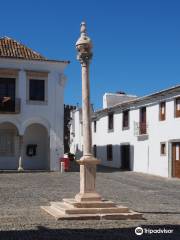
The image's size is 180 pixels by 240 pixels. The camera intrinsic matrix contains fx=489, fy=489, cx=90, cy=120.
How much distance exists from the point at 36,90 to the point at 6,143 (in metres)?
3.70

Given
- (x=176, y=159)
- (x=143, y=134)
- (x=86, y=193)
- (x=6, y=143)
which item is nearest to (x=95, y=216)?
(x=86, y=193)

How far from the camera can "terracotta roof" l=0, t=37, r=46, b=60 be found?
28.4 meters

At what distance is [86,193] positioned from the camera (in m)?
11.3

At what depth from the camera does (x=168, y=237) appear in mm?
8367

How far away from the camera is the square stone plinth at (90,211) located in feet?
33.6

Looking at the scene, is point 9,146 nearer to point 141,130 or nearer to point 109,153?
point 141,130

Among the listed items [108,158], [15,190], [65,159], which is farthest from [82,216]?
[108,158]

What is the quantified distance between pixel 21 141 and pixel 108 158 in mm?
10935

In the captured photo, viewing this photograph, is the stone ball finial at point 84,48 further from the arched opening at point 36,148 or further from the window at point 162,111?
the arched opening at point 36,148

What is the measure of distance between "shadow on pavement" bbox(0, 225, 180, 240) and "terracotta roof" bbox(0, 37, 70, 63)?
2016cm

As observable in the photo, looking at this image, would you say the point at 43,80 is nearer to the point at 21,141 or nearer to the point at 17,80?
the point at 17,80

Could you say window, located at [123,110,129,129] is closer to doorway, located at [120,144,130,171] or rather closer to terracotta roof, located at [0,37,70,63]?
doorway, located at [120,144,130,171]

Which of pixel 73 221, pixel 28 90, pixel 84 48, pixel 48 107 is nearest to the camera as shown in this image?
pixel 73 221

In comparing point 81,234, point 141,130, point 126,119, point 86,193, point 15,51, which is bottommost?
point 81,234
